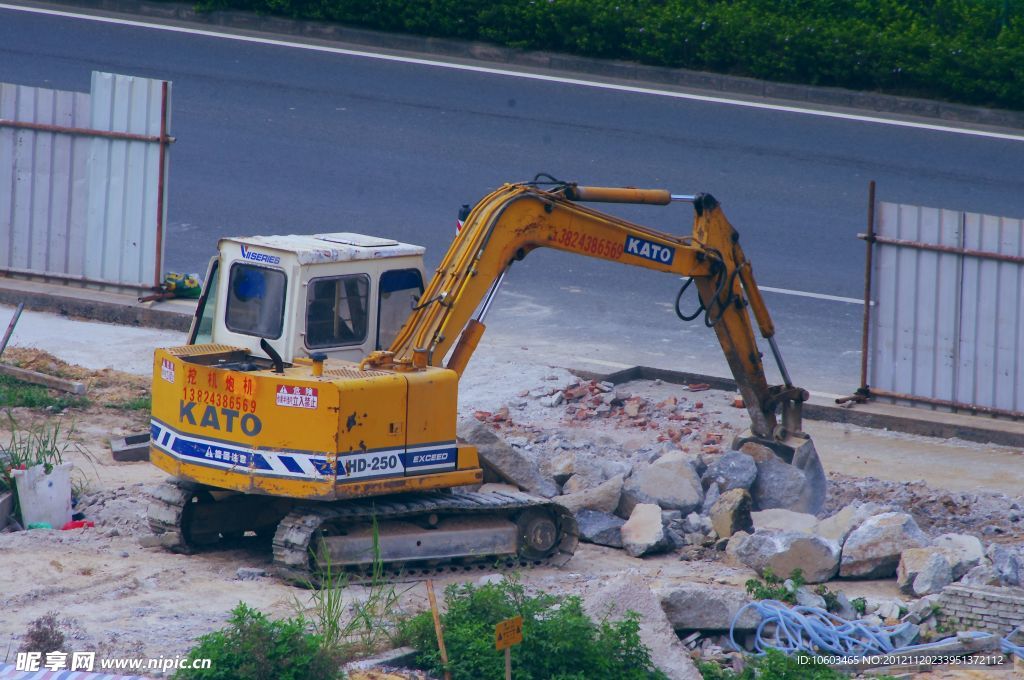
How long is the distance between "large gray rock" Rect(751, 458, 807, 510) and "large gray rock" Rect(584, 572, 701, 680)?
3.08 m

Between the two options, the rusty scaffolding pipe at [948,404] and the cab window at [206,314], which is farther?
the rusty scaffolding pipe at [948,404]

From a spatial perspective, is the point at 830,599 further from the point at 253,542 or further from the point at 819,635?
the point at 253,542

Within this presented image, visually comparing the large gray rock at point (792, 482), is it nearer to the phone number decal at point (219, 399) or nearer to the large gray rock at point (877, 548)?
the large gray rock at point (877, 548)

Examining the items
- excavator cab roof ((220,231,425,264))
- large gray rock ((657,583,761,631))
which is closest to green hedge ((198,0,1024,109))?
excavator cab roof ((220,231,425,264))

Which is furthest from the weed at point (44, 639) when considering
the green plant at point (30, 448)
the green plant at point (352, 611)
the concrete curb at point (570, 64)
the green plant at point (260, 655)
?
the concrete curb at point (570, 64)

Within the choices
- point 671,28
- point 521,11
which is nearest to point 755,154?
point 671,28

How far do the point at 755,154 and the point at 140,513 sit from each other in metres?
11.5

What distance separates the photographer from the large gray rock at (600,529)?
34.1ft

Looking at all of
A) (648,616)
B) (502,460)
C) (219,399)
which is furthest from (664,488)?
(219,399)

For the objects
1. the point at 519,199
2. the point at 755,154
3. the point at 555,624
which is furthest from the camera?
the point at 755,154

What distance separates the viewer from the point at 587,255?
10.2 meters

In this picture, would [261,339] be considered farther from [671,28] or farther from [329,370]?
[671,28]

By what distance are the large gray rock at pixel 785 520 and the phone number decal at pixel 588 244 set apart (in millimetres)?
2147

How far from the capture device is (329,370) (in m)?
9.21
